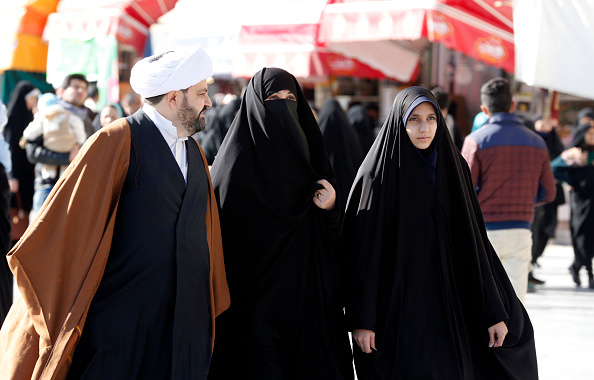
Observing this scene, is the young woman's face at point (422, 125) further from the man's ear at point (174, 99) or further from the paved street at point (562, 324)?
the paved street at point (562, 324)

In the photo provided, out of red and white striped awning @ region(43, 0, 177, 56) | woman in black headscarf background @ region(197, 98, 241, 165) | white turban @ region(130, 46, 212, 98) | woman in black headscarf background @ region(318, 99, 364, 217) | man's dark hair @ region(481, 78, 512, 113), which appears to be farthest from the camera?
red and white striped awning @ region(43, 0, 177, 56)

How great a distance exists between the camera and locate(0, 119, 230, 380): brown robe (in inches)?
101

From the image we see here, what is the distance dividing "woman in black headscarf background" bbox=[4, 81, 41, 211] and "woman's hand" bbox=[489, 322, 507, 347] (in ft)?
16.6

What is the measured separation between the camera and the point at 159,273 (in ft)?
9.02

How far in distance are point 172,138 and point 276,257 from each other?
73 centimetres

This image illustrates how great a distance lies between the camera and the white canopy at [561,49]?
5082mm

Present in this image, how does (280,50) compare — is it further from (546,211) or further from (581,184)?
(581,184)

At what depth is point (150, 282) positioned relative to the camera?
2.74 meters

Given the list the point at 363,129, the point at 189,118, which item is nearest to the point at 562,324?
the point at 363,129

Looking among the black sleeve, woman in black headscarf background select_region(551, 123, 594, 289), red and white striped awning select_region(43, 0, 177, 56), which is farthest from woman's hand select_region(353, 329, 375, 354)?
red and white striped awning select_region(43, 0, 177, 56)

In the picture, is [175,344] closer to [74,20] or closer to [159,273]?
[159,273]

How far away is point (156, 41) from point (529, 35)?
24.4 feet

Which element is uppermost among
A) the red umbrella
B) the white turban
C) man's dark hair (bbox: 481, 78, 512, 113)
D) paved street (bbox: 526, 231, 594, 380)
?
the red umbrella

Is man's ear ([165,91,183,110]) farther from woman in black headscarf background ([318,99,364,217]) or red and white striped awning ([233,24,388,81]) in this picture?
red and white striped awning ([233,24,388,81])
